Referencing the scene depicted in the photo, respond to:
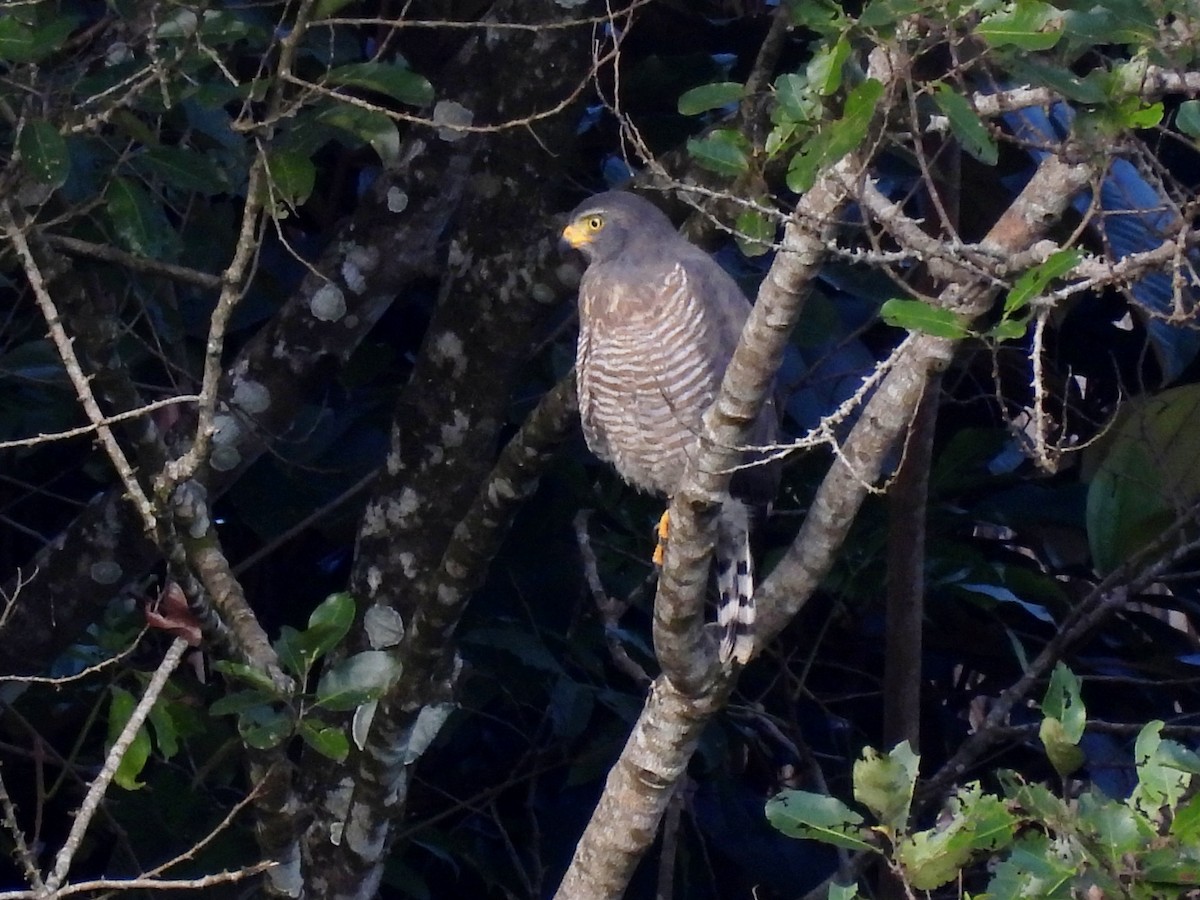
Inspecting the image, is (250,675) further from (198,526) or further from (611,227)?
(611,227)

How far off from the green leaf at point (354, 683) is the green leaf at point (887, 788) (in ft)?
2.54

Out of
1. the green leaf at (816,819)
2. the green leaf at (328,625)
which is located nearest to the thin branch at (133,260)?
the green leaf at (328,625)

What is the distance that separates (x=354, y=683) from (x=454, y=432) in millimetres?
940

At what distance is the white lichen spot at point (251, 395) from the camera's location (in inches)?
124

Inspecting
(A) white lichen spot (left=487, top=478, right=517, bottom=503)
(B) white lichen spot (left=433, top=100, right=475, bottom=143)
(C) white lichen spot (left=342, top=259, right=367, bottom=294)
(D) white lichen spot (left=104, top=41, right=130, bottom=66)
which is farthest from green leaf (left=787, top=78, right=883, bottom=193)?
(C) white lichen spot (left=342, top=259, right=367, bottom=294)

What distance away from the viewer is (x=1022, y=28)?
1560 millimetres

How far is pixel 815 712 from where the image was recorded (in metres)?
4.05

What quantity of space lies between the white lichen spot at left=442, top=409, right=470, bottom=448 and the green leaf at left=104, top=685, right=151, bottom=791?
36.8 inches

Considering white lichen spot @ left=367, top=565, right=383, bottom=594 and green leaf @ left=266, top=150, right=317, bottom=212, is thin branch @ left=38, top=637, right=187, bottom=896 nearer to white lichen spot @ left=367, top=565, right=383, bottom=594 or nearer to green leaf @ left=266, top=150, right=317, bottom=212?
green leaf @ left=266, top=150, right=317, bottom=212

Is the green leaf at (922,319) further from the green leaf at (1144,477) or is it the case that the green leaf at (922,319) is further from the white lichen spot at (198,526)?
the green leaf at (1144,477)

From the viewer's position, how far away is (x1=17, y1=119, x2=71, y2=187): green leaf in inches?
85.4

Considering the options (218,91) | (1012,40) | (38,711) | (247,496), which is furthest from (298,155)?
(38,711)

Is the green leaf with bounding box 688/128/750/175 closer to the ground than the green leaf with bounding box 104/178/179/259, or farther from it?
farther from it

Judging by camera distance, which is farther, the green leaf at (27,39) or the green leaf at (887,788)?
the green leaf at (27,39)
